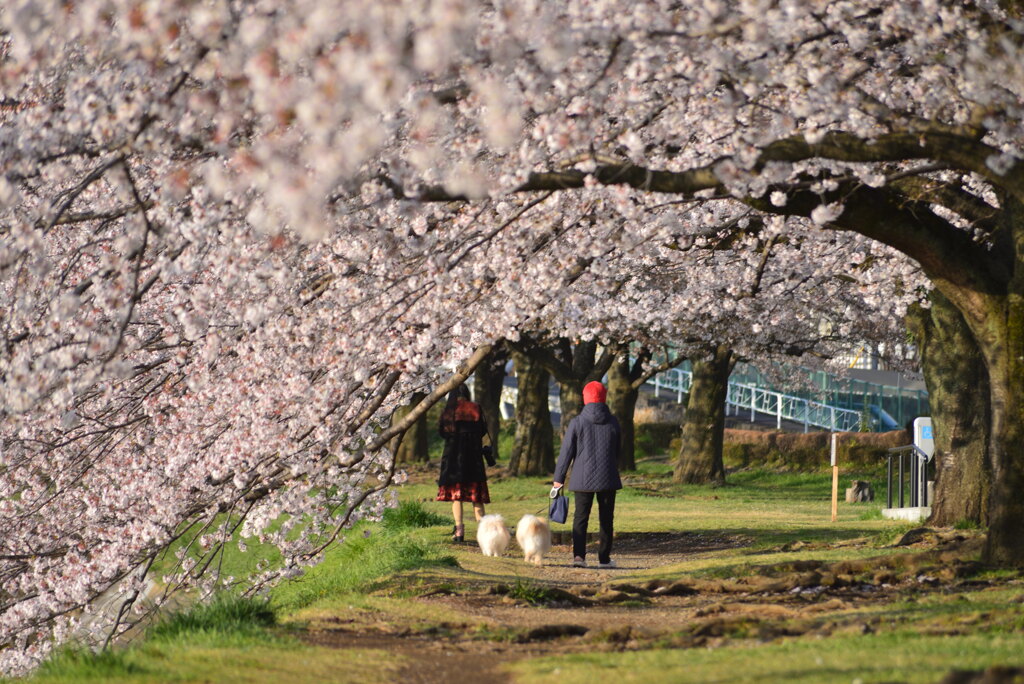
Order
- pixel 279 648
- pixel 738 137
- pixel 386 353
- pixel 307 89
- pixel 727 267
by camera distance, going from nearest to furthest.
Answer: pixel 307 89 → pixel 279 648 → pixel 738 137 → pixel 386 353 → pixel 727 267

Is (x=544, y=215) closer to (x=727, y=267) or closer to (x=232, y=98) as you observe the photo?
(x=232, y=98)

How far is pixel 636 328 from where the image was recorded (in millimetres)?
22781

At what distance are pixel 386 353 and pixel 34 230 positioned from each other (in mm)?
3273

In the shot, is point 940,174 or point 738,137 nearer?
point 738,137

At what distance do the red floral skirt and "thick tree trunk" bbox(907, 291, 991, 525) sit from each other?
5347 millimetres

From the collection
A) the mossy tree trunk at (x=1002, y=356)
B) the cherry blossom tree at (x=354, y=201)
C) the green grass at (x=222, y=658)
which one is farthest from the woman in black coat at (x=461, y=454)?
the green grass at (x=222, y=658)

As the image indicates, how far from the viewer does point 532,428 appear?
3014 centimetres

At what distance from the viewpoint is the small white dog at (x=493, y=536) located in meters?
13.5

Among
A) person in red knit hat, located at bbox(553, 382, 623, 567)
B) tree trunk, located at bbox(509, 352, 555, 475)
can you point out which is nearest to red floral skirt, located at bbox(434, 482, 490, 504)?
person in red knit hat, located at bbox(553, 382, 623, 567)

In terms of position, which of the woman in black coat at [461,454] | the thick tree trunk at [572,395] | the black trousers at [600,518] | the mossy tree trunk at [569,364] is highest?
the mossy tree trunk at [569,364]

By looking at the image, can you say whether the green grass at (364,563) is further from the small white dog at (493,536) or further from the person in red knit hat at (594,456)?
the person in red knit hat at (594,456)

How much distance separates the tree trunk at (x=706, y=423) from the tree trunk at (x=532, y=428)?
357cm

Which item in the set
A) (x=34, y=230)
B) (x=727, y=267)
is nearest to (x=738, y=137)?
(x=34, y=230)

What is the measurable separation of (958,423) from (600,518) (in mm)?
4740
